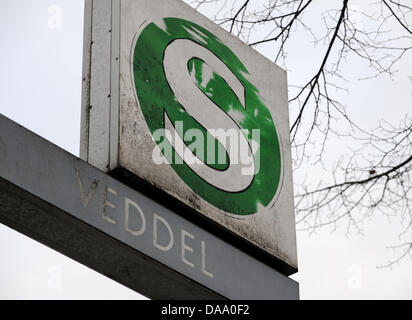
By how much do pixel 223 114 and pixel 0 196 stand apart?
159 centimetres

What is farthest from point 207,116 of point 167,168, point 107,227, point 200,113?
point 107,227

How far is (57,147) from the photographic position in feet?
13.3

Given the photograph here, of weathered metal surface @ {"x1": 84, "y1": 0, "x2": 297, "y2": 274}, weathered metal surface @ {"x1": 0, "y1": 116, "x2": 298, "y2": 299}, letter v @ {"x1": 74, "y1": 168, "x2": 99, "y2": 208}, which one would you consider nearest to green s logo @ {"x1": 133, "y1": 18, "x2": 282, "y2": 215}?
weathered metal surface @ {"x1": 84, "y1": 0, "x2": 297, "y2": 274}

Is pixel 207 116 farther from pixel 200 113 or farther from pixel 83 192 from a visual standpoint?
pixel 83 192

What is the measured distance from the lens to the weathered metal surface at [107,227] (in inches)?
153

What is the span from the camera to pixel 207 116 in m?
5.06

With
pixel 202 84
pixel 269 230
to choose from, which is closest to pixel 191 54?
pixel 202 84

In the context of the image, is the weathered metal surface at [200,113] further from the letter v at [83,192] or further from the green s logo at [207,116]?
the letter v at [83,192]

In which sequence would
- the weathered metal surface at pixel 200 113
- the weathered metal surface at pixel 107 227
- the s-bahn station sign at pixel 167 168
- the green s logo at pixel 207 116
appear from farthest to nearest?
the green s logo at pixel 207 116
the weathered metal surface at pixel 200 113
the s-bahn station sign at pixel 167 168
the weathered metal surface at pixel 107 227

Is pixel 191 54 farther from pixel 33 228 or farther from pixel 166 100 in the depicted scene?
pixel 33 228

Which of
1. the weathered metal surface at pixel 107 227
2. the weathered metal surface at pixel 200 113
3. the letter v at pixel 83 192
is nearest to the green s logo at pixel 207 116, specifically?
the weathered metal surface at pixel 200 113

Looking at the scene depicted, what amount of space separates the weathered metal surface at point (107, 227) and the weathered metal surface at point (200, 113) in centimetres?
19
